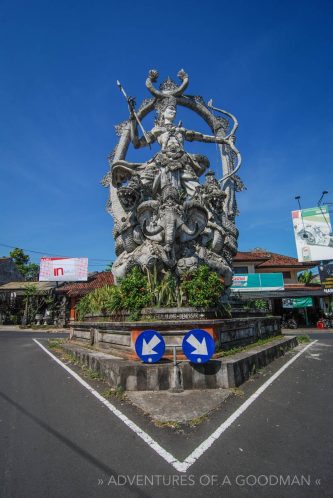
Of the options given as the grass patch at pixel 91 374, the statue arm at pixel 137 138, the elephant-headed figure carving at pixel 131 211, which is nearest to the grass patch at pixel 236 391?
the grass patch at pixel 91 374

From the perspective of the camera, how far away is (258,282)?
26.3 metres

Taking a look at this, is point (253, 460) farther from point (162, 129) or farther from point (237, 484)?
point (162, 129)

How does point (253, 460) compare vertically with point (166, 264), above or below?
below

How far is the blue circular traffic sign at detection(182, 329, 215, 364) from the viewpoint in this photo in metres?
5.16

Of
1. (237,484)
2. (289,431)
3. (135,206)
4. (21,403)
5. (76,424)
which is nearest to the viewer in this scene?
(237,484)

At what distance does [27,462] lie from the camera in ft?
9.78

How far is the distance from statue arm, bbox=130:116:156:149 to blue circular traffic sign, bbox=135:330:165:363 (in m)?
9.18

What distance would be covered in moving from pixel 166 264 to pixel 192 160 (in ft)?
16.4

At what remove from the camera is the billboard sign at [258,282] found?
26094 mm

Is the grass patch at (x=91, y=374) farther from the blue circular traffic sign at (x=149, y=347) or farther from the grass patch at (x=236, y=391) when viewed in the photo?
the grass patch at (x=236, y=391)

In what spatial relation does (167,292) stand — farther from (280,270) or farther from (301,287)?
(280,270)

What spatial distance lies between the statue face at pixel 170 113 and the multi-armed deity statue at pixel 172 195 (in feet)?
0.13

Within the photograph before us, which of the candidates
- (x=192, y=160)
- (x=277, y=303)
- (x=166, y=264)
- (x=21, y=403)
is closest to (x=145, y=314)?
(x=166, y=264)

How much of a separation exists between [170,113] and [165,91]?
142 cm
